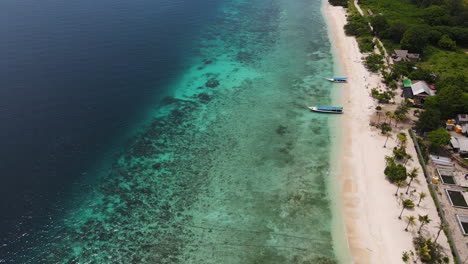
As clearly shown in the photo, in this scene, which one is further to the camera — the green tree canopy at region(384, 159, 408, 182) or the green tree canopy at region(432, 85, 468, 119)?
the green tree canopy at region(432, 85, 468, 119)

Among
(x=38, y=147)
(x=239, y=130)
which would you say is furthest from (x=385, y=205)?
(x=38, y=147)

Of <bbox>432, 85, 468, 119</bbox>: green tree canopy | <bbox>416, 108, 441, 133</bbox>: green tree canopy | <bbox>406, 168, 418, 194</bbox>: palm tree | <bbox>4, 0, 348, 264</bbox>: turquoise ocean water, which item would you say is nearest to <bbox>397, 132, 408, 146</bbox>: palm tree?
<bbox>416, 108, 441, 133</bbox>: green tree canopy

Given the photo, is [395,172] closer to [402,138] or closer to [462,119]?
[402,138]

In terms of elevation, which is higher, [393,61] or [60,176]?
[393,61]

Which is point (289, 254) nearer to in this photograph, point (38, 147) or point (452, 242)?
point (452, 242)

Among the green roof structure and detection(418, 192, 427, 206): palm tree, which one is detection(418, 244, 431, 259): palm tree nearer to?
detection(418, 192, 427, 206): palm tree

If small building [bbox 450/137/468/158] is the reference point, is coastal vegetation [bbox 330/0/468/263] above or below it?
above

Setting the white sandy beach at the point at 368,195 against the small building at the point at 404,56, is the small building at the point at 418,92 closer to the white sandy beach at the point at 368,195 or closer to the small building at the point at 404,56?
the white sandy beach at the point at 368,195
